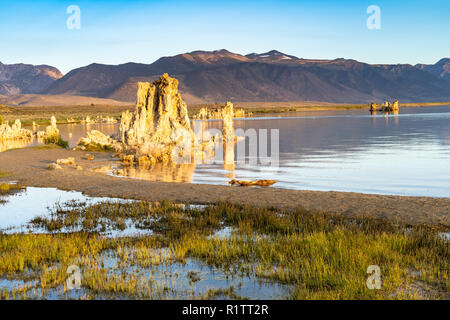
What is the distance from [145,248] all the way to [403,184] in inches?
515

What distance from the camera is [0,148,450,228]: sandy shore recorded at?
1148cm

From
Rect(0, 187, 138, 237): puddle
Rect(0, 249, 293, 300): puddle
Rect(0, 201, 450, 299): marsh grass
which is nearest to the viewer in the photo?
Rect(0, 249, 293, 300): puddle

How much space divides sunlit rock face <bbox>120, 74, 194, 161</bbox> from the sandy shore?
7486mm

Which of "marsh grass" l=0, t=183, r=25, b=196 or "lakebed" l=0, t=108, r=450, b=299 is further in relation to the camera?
"marsh grass" l=0, t=183, r=25, b=196

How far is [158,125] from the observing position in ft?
95.8

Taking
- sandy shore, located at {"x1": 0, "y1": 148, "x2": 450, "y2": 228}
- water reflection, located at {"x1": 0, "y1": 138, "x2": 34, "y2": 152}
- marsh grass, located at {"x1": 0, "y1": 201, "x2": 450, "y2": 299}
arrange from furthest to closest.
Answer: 1. water reflection, located at {"x1": 0, "y1": 138, "x2": 34, "y2": 152}
2. sandy shore, located at {"x1": 0, "y1": 148, "x2": 450, "y2": 228}
3. marsh grass, located at {"x1": 0, "y1": 201, "x2": 450, "y2": 299}

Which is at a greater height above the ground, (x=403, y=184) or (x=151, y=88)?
(x=151, y=88)

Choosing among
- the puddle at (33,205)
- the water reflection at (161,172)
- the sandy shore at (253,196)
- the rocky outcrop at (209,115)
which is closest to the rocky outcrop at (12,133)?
the sandy shore at (253,196)

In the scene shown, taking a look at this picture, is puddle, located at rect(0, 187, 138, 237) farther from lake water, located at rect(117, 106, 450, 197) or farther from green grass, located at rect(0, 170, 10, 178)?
lake water, located at rect(117, 106, 450, 197)

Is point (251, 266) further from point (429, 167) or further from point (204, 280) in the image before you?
point (429, 167)

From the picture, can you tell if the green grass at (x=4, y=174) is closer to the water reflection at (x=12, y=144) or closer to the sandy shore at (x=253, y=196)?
the sandy shore at (x=253, y=196)

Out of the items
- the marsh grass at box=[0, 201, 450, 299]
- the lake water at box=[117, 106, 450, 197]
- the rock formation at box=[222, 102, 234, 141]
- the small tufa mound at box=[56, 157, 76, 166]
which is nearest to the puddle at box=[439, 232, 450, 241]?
the marsh grass at box=[0, 201, 450, 299]

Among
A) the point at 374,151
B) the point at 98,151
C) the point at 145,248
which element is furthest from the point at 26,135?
the point at 145,248

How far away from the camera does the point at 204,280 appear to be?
706 cm
